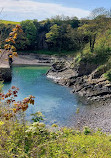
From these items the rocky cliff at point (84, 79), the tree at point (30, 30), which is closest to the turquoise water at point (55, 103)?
the rocky cliff at point (84, 79)

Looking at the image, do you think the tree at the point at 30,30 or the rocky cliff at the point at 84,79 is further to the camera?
the tree at the point at 30,30

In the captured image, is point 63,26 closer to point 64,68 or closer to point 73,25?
point 73,25

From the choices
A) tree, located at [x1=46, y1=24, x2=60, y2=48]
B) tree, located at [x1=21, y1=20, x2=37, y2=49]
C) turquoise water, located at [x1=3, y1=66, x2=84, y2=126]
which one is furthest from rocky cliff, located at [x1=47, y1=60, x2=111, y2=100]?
tree, located at [x1=21, y1=20, x2=37, y2=49]

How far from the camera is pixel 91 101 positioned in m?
22.3

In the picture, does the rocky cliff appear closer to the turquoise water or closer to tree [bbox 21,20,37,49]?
the turquoise water

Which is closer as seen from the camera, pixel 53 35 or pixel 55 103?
pixel 55 103

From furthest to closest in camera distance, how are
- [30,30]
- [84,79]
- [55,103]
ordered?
[30,30], [84,79], [55,103]

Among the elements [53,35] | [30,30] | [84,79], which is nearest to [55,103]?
[84,79]

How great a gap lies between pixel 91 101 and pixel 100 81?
18.8ft

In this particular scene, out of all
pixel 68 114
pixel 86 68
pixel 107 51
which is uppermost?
pixel 107 51

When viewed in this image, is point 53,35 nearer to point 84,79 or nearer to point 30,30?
point 30,30

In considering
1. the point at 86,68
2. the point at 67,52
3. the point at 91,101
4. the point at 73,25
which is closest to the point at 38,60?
the point at 67,52

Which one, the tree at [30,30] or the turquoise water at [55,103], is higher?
the tree at [30,30]

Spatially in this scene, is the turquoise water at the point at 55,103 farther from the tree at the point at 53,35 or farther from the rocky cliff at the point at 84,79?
the tree at the point at 53,35
